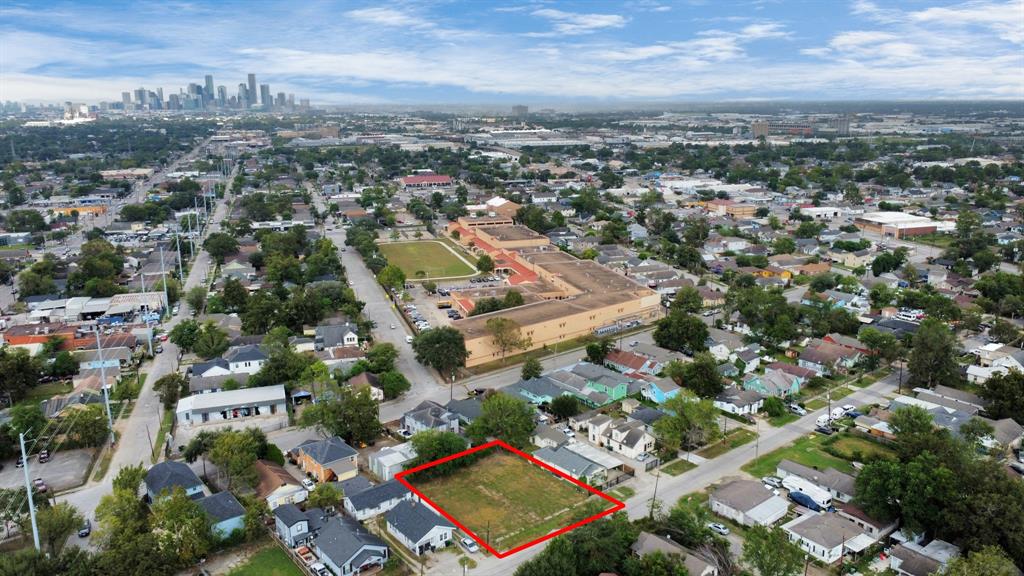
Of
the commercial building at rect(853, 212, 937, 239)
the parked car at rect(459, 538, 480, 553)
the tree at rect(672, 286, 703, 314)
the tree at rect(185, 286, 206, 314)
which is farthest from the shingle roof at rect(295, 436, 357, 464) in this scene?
the commercial building at rect(853, 212, 937, 239)

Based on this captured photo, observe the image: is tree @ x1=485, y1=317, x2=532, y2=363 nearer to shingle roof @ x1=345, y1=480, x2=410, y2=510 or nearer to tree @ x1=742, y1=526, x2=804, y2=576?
shingle roof @ x1=345, y1=480, x2=410, y2=510

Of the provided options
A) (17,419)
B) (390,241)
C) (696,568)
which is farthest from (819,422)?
(390,241)

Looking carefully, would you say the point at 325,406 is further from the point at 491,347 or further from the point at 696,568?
the point at 696,568

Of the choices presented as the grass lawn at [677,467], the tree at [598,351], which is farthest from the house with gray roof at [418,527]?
the tree at [598,351]

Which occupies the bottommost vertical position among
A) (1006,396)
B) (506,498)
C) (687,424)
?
(506,498)

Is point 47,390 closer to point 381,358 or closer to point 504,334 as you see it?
point 381,358

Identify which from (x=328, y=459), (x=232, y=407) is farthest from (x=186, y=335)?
(x=328, y=459)
